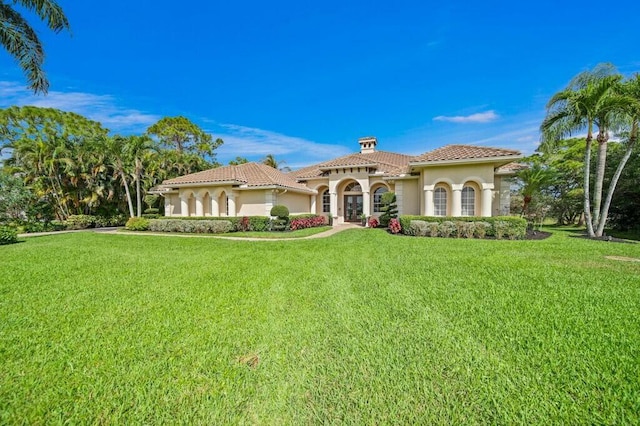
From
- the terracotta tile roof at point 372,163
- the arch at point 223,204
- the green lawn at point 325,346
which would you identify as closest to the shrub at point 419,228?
the terracotta tile roof at point 372,163

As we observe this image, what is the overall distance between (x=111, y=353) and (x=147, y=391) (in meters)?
1.23

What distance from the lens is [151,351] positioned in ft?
12.1

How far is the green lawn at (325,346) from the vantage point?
8.68 feet

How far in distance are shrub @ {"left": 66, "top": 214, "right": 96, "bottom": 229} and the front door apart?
25018 millimetres

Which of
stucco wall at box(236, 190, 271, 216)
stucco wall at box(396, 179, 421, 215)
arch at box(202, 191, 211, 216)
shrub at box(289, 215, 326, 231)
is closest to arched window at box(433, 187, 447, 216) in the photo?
stucco wall at box(396, 179, 421, 215)

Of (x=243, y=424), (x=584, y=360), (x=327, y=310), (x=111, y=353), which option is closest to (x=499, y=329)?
(x=584, y=360)

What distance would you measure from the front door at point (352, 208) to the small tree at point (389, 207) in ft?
17.5

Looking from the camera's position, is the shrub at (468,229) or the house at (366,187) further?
the house at (366,187)

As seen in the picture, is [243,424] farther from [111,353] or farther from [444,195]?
[444,195]

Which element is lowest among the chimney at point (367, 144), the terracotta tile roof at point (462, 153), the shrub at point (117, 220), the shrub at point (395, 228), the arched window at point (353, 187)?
the shrub at point (395, 228)

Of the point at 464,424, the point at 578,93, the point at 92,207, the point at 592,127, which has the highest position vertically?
the point at 578,93

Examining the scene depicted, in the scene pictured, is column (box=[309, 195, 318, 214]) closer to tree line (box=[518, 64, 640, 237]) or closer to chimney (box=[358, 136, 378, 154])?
chimney (box=[358, 136, 378, 154])

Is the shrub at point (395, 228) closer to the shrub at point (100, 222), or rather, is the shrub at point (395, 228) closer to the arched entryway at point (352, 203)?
the arched entryway at point (352, 203)

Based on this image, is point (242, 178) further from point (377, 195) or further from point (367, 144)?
point (367, 144)
